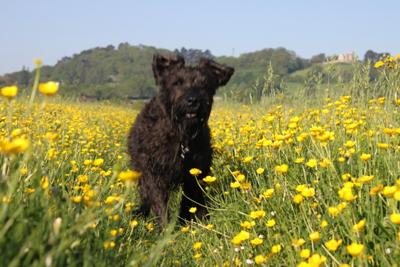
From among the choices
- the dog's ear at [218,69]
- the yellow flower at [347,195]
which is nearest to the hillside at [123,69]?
the dog's ear at [218,69]

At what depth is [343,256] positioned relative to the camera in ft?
7.73

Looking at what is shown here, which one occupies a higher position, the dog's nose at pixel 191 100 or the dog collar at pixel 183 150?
the dog's nose at pixel 191 100

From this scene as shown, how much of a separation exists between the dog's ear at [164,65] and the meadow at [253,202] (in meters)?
1.03

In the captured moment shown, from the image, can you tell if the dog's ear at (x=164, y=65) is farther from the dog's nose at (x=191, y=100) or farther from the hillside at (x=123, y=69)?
the hillside at (x=123, y=69)

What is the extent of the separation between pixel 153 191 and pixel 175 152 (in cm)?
46

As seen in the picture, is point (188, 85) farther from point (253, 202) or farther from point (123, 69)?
point (123, 69)

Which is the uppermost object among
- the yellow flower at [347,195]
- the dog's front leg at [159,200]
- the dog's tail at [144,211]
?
the yellow flower at [347,195]

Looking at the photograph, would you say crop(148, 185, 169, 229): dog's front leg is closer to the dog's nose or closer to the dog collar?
the dog collar

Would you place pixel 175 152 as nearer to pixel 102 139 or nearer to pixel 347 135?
pixel 347 135

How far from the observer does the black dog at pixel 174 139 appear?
4.62 m

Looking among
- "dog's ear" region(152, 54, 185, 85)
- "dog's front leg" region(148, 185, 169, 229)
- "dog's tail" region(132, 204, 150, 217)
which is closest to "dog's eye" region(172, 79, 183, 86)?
"dog's ear" region(152, 54, 185, 85)

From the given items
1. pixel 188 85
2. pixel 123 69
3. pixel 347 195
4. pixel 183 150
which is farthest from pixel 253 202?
pixel 123 69

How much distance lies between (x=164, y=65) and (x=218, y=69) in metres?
0.61

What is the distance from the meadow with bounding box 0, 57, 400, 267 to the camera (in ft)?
5.57
